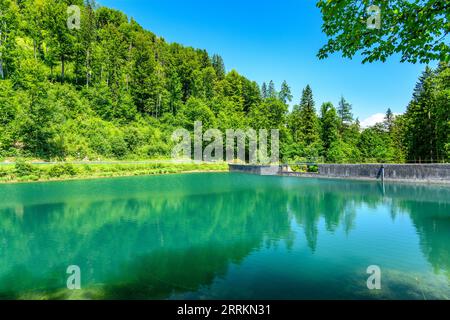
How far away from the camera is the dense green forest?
41.3m

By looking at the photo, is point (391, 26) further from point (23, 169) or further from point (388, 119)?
point (388, 119)

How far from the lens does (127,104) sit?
63.5 meters

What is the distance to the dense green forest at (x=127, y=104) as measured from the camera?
135 ft

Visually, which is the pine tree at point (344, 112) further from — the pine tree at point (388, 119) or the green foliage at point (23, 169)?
the green foliage at point (23, 169)

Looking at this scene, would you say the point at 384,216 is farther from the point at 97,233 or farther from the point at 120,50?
the point at 120,50

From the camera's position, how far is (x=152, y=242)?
38.8 ft

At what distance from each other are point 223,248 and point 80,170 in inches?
1316

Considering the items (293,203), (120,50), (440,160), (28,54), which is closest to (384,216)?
(293,203)

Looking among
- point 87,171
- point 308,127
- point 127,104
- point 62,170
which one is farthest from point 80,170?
point 308,127

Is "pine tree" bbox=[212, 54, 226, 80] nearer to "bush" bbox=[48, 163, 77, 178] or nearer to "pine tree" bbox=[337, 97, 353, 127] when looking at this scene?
"pine tree" bbox=[337, 97, 353, 127]

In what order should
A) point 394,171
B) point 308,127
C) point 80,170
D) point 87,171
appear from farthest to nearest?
1. point 308,127
2. point 87,171
3. point 80,170
4. point 394,171

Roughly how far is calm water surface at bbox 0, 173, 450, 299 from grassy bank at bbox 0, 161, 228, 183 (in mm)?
13656

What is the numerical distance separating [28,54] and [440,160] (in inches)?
2784

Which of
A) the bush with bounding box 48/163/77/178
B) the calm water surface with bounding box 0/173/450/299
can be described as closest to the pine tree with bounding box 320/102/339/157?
the calm water surface with bounding box 0/173/450/299
